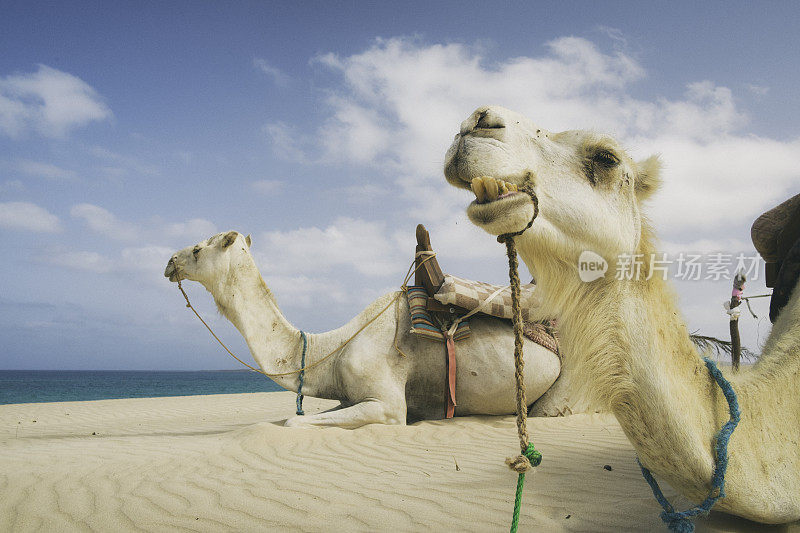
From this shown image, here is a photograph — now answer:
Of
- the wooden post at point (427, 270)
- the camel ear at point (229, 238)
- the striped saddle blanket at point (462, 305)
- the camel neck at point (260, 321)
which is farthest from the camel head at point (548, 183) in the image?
the camel ear at point (229, 238)

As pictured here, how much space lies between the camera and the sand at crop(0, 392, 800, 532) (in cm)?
234

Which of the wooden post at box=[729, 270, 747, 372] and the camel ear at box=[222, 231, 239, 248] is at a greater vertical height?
the camel ear at box=[222, 231, 239, 248]

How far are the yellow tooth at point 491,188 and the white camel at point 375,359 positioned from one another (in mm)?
3496

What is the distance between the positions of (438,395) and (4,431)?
560 cm

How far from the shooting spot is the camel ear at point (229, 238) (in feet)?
18.9

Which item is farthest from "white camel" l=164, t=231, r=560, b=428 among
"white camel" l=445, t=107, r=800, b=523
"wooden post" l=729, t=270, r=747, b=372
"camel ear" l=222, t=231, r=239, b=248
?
"white camel" l=445, t=107, r=800, b=523

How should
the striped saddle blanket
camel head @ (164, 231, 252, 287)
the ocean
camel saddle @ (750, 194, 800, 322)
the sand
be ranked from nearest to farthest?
1. the sand
2. camel saddle @ (750, 194, 800, 322)
3. the striped saddle blanket
4. camel head @ (164, 231, 252, 287)
5. the ocean

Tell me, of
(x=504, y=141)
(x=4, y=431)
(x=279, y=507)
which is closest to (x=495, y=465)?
(x=279, y=507)

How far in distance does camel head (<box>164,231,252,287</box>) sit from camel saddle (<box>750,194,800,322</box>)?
4.82 meters

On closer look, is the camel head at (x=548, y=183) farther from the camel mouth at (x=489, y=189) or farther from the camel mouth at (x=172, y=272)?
the camel mouth at (x=172, y=272)

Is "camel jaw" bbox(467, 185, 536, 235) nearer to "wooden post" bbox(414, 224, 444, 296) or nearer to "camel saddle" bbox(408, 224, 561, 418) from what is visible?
"camel saddle" bbox(408, 224, 561, 418)

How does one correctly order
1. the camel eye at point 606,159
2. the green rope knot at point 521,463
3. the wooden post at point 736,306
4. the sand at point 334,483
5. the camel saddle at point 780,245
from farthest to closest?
the wooden post at point 736,306 < the camel saddle at point 780,245 < the sand at point 334,483 < the camel eye at point 606,159 < the green rope knot at point 521,463

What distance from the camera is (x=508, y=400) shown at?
5074 millimetres

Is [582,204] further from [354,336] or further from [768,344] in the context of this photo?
[354,336]
